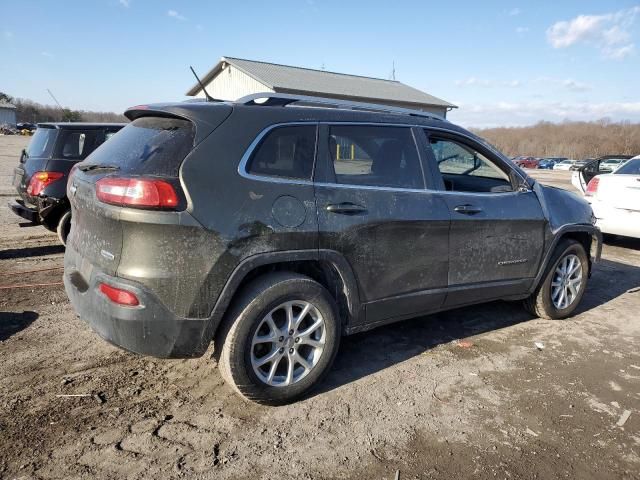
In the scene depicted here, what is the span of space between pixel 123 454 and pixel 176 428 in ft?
1.08

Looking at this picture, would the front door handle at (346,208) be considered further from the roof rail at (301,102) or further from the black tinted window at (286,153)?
the roof rail at (301,102)

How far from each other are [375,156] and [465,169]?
1.64 meters

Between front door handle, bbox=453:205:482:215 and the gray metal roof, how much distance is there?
24366 millimetres

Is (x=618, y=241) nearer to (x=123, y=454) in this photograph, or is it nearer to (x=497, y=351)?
(x=497, y=351)

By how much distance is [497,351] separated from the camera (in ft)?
13.6

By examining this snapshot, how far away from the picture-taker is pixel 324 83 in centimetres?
3116

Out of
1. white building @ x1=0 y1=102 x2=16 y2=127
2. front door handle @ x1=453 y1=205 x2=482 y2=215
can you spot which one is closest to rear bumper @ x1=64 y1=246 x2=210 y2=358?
front door handle @ x1=453 y1=205 x2=482 y2=215

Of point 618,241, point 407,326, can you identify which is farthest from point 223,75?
point 407,326

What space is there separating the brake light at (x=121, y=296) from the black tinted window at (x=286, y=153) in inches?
38.3

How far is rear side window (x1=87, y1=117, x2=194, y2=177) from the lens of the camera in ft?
9.20

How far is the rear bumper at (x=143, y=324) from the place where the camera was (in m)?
2.71

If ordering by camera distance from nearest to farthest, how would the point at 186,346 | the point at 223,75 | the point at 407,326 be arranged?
the point at 186,346
the point at 407,326
the point at 223,75

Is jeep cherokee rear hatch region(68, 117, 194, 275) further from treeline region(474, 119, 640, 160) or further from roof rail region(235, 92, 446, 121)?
treeline region(474, 119, 640, 160)

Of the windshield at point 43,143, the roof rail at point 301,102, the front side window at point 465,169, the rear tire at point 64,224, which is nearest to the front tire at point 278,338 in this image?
the roof rail at point 301,102
